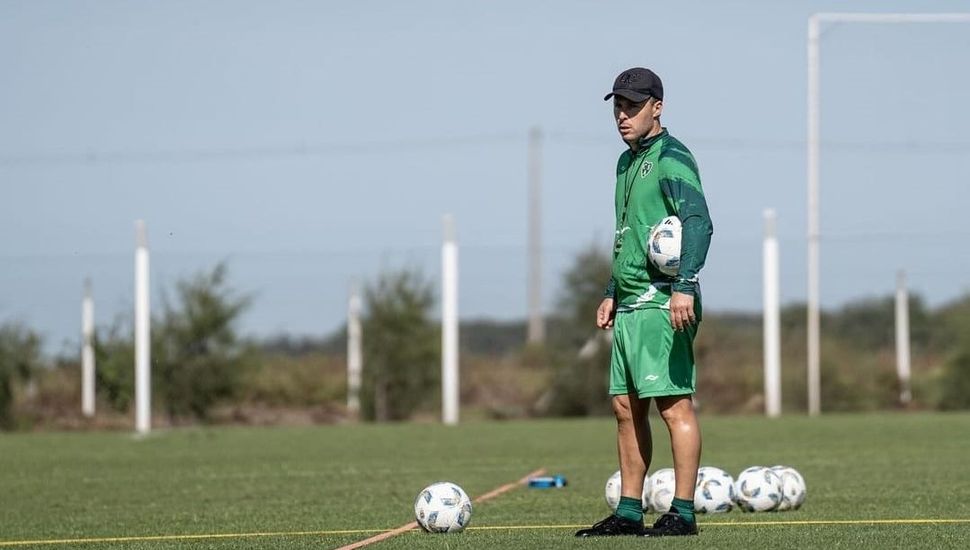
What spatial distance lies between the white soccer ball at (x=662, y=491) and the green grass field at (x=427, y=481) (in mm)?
218

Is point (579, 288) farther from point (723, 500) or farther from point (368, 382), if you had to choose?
point (723, 500)

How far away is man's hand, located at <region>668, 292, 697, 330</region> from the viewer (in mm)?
6277

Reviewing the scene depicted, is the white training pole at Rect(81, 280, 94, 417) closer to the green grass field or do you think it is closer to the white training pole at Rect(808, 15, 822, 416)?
the green grass field

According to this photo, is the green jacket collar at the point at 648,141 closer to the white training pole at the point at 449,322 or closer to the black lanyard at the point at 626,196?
the black lanyard at the point at 626,196

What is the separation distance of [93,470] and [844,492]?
260 inches

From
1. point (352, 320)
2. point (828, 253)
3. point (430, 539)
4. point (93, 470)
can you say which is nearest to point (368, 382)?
point (352, 320)

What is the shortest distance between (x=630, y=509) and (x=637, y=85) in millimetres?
1669

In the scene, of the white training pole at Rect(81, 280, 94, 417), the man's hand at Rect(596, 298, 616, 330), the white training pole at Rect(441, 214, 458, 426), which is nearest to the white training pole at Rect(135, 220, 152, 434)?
the white training pole at Rect(81, 280, 94, 417)

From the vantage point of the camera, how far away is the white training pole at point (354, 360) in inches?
979

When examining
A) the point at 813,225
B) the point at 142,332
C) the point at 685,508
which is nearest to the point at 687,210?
the point at 685,508

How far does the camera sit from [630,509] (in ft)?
21.9

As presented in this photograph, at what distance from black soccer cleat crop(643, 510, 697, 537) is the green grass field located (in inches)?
5.5

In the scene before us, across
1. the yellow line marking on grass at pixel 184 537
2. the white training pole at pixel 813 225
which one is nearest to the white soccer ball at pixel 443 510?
the yellow line marking on grass at pixel 184 537

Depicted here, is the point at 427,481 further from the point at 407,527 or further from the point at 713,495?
the point at 407,527
